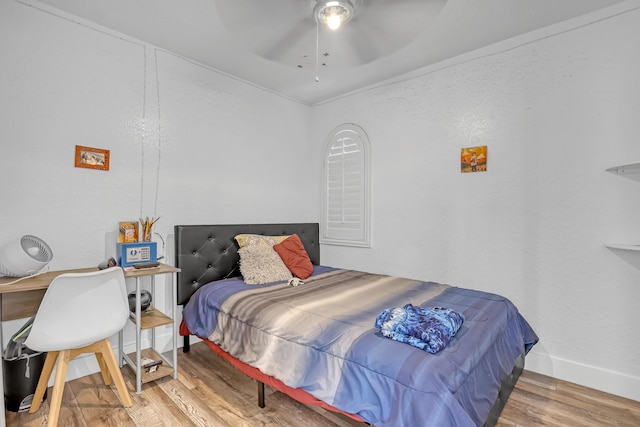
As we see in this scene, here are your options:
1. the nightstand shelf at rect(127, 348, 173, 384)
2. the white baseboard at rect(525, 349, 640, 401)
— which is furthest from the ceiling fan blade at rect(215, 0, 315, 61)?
the white baseboard at rect(525, 349, 640, 401)

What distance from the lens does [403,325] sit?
1535mm

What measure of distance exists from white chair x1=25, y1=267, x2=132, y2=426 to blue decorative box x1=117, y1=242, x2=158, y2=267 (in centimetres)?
41

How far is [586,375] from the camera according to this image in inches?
91.1

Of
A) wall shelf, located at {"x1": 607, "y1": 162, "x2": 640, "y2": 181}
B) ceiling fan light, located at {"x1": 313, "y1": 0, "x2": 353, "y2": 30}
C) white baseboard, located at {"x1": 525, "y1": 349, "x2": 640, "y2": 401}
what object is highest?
ceiling fan light, located at {"x1": 313, "y1": 0, "x2": 353, "y2": 30}

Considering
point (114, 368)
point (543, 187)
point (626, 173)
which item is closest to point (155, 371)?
point (114, 368)

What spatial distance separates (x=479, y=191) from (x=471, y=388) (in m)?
1.87

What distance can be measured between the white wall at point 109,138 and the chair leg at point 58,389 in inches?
26.0

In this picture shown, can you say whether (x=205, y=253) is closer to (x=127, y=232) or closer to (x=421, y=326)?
(x=127, y=232)

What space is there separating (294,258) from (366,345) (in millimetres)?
1554

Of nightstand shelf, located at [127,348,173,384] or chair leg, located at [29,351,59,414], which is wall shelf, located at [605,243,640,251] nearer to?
nightstand shelf, located at [127,348,173,384]

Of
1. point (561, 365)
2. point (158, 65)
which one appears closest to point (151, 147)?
point (158, 65)

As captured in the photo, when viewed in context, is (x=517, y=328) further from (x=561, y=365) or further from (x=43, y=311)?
(x=43, y=311)

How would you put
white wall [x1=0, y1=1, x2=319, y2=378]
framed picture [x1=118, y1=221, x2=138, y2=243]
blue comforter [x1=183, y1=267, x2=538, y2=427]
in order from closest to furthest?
1. blue comforter [x1=183, y1=267, x2=538, y2=427]
2. white wall [x1=0, y1=1, x2=319, y2=378]
3. framed picture [x1=118, y1=221, x2=138, y2=243]

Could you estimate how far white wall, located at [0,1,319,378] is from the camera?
2133 mm
